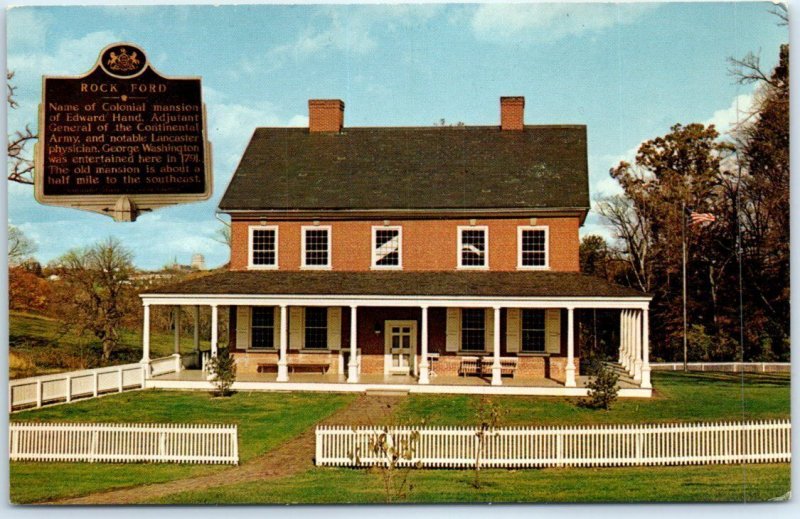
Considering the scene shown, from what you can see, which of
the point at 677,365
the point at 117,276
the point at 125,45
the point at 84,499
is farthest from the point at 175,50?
the point at 677,365

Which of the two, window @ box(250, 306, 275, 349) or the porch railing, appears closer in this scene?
the porch railing

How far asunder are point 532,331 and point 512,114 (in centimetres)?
618

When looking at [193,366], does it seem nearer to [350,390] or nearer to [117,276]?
[117,276]

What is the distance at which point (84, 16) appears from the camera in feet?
58.3

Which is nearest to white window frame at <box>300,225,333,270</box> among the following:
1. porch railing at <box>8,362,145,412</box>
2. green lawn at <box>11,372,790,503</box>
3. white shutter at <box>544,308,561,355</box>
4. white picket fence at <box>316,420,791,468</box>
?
porch railing at <box>8,362,145,412</box>

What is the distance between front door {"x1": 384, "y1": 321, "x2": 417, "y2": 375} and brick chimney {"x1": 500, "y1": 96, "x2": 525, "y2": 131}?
6.22 meters

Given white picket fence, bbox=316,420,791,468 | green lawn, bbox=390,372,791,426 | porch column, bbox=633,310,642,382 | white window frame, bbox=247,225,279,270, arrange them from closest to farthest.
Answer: white picket fence, bbox=316,420,791,468 → green lawn, bbox=390,372,791,426 → porch column, bbox=633,310,642,382 → white window frame, bbox=247,225,279,270

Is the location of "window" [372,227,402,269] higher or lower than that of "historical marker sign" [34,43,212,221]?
lower

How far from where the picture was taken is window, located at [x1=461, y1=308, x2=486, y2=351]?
24.2 metres

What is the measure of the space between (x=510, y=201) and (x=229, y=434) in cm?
1036

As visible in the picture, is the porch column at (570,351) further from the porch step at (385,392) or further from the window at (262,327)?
the window at (262,327)

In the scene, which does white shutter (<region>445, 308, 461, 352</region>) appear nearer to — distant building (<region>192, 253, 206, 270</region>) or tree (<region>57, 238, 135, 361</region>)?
distant building (<region>192, 253, 206, 270</region>)

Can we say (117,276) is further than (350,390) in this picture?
Yes

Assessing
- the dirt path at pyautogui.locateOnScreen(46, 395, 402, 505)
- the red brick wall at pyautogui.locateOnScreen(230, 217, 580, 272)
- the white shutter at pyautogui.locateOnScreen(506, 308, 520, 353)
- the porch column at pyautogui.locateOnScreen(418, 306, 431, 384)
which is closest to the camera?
the dirt path at pyautogui.locateOnScreen(46, 395, 402, 505)
